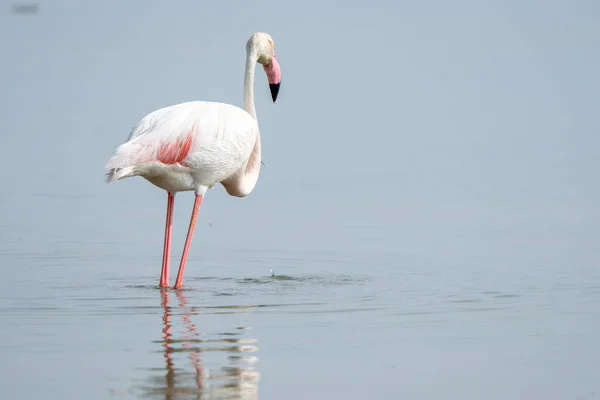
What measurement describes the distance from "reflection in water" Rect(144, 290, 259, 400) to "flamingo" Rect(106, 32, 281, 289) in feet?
6.24

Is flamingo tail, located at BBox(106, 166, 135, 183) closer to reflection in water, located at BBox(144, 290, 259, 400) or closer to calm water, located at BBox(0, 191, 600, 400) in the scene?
calm water, located at BBox(0, 191, 600, 400)

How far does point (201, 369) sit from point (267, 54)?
5.13 m

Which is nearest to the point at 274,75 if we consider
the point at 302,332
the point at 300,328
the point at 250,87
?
the point at 250,87

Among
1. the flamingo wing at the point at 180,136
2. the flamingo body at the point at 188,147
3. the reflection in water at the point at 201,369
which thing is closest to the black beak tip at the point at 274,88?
the flamingo body at the point at 188,147

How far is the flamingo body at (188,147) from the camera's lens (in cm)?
888

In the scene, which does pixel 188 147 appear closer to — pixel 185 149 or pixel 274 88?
pixel 185 149

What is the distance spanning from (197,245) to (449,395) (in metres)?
6.45

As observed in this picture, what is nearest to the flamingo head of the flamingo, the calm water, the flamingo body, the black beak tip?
the black beak tip

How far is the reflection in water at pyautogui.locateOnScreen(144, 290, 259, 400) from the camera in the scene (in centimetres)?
533

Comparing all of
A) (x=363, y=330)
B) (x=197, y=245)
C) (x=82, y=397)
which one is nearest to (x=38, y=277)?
(x=197, y=245)

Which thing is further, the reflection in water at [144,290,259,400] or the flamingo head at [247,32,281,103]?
the flamingo head at [247,32,281,103]

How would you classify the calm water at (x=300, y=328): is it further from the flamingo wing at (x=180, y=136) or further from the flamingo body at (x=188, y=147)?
the flamingo wing at (x=180, y=136)

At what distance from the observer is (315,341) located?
6641 mm

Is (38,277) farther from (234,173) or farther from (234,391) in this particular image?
(234,391)
